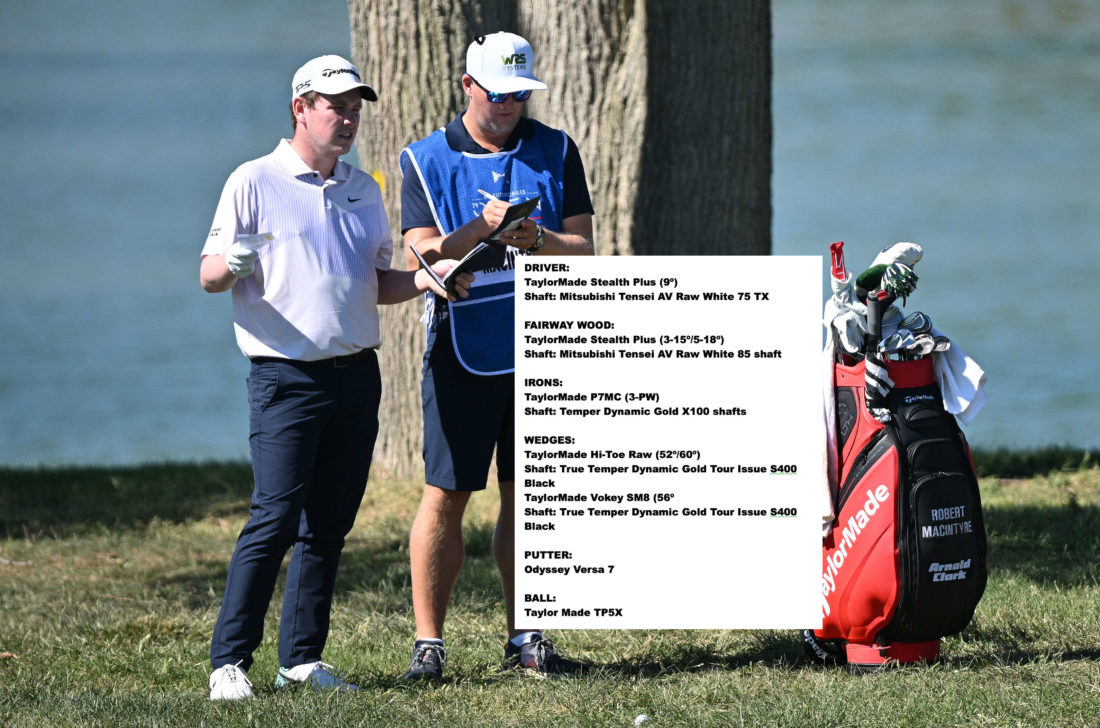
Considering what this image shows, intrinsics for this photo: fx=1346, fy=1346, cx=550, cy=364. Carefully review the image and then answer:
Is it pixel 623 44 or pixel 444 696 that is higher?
pixel 623 44

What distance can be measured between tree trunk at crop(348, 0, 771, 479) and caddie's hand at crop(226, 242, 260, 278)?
12.5 feet

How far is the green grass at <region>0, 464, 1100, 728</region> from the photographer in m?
4.09

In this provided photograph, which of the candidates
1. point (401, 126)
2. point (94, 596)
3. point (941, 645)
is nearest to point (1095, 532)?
point (941, 645)

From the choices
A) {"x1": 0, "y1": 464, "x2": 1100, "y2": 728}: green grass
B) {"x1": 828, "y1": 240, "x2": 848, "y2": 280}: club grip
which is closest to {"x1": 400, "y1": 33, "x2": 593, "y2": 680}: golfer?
{"x1": 0, "y1": 464, "x2": 1100, "y2": 728}: green grass

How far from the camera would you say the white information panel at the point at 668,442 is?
426 centimetres

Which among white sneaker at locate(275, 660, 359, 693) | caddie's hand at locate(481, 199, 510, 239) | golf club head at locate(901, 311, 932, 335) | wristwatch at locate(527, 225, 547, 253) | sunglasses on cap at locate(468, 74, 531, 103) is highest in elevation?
sunglasses on cap at locate(468, 74, 531, 103)

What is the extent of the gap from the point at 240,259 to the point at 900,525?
7.40 ft

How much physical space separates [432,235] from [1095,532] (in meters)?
4.11

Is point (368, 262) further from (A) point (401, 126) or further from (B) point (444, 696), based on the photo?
(A) point (401, 126)

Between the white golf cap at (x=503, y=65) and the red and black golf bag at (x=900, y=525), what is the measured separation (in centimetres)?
137

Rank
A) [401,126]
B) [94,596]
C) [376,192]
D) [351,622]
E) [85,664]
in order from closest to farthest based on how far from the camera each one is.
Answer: [376,192]
[85,664]
[351,622]
[94,596]
[401,126]

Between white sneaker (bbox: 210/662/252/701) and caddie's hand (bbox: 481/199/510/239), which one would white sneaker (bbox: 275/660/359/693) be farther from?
caddie's hand (bbox: 481/199/510/239)

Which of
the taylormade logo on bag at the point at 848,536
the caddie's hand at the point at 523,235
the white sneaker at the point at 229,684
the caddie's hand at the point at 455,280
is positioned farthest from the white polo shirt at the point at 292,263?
the taylormade logo on bag at the point at 848,536

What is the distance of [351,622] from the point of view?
5625mm
